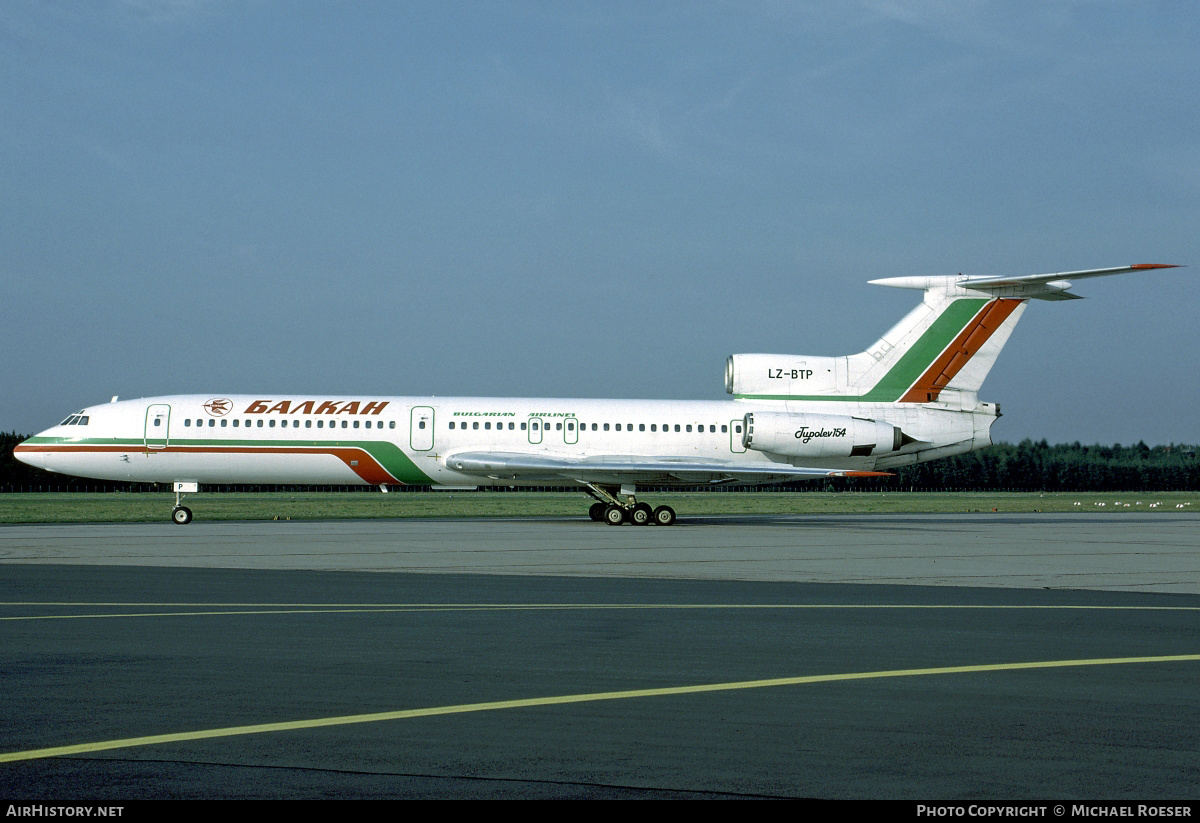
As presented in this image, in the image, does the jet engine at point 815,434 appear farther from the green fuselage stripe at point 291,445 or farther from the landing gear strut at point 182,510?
the landing gear strut at point 182,510

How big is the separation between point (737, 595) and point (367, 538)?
13536 mm

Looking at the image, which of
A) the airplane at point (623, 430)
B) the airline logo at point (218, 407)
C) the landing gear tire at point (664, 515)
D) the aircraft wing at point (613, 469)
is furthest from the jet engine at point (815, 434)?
the airline logo at point (218, 407)

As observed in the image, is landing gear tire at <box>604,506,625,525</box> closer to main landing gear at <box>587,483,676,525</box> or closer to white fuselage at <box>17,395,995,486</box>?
main landing gear at <box>587,483,676,525</box>

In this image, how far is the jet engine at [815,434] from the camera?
36.4 m

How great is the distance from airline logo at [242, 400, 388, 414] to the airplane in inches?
1.9

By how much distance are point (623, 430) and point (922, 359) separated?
30.4 ft

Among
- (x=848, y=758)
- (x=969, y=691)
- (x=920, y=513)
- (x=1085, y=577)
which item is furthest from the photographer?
(x=920, y=513)

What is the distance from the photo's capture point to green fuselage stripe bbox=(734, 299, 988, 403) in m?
36.8

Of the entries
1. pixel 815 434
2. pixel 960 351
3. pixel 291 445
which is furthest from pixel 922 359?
pixel 291 445

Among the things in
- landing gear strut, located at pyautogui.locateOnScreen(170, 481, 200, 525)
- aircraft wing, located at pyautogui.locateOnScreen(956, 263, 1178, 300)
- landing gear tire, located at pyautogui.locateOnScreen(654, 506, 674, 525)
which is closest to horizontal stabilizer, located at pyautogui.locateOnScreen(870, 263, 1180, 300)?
aircraft wing, located at pyautogui.locateOnScreen(956, 263, 1178, 300)

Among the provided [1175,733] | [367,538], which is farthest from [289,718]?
[367,538]

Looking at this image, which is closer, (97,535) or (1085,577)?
(1085,577)

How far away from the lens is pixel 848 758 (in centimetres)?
650
